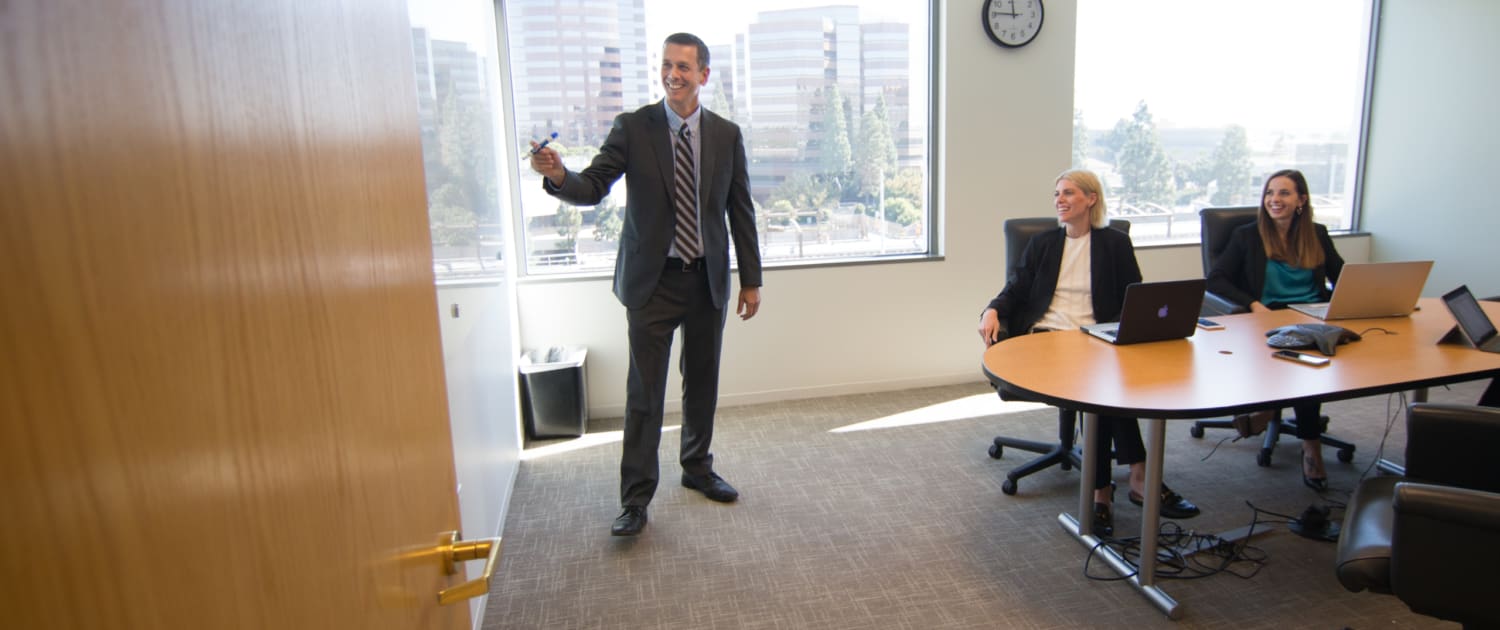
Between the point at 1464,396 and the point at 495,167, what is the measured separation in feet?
15.7

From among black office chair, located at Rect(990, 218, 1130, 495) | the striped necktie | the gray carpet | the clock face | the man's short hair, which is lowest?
the gray carpet

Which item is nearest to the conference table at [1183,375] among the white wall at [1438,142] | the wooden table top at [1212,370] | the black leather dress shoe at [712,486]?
the wooden table top at [1212,370]

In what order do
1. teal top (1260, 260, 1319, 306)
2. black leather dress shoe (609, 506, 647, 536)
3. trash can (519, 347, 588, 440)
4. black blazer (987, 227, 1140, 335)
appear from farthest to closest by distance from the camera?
trash can (519, 347, 588, 440), teal top (1260, 260, 1319, 306), black blazer (987, 227, 1140, 335), black leather dress shoe (609, 506, 647, 536)

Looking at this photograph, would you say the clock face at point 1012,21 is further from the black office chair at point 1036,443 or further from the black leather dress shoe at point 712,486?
the black leather dress shoe at point 712,486

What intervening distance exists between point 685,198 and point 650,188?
131 millimetres

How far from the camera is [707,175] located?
2.78 metres

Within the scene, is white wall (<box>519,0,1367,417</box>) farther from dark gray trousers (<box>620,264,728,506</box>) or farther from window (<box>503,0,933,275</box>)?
dark gray trousers (<box>620,264,728,506</box>)

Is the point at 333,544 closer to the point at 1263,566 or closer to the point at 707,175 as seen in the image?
the point at 707,175

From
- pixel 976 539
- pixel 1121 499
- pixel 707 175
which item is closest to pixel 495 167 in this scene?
pixel 707 175

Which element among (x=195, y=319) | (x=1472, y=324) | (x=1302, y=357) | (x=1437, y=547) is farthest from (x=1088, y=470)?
(x=195, y=319)

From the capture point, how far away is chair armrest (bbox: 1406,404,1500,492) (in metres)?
1.81

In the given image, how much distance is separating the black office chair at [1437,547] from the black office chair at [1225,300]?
150 centimetres

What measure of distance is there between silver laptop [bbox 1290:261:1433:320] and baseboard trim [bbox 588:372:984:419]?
191cm

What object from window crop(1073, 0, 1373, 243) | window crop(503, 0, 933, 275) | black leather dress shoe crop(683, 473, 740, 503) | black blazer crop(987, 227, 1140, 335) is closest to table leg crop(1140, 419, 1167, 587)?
black blazer crop(987, 227, 1140, 335)
